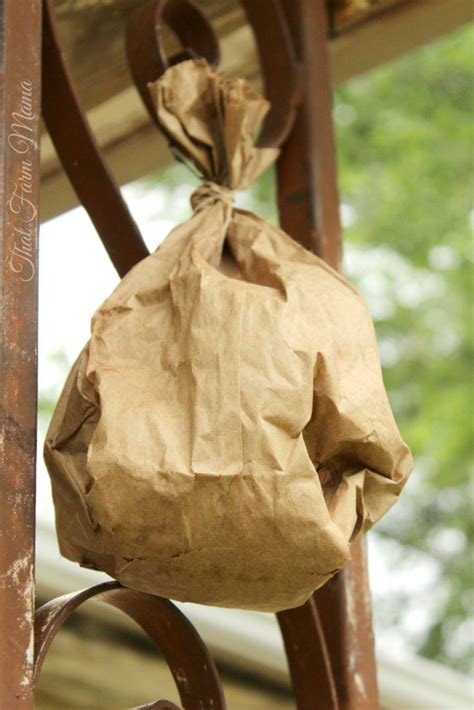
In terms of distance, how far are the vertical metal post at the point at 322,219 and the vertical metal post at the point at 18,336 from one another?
1.20 ft

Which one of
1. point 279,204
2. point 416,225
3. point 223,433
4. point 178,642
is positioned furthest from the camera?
point 416,225

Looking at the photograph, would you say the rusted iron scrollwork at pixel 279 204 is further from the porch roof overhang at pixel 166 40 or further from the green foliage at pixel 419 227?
the green foliage at pixel 419 227

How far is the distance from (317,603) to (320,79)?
62cm

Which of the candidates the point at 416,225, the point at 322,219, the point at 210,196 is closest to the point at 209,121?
the point at 210,196

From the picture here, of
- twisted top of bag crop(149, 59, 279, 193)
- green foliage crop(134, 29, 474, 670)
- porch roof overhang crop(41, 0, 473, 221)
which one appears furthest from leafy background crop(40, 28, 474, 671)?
twisted top of bag crop(149, 59, 279, 193)

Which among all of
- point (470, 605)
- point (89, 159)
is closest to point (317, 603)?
point (89, 159)

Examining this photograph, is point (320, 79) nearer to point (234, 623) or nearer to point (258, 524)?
point (258, 524)

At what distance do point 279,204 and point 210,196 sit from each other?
0.27 metres

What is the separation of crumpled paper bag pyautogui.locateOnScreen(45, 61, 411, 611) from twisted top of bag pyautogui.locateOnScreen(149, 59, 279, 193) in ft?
0.39

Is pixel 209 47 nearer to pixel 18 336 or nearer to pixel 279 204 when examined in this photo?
pixel 279 204

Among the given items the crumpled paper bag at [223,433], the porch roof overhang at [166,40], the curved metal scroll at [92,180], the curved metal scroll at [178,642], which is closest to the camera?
the crumpled paper bag at [223,433]

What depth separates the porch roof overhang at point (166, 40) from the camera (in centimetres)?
167

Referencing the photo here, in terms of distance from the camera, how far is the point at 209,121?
1.24 metres

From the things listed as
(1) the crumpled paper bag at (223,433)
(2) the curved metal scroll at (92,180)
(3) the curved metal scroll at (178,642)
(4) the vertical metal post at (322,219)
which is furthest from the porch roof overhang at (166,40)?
(3) the curved metal scroll at (178,642)
